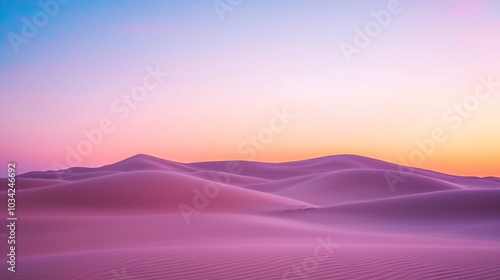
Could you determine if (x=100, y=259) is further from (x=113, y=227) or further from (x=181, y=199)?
(x=181, y=199)

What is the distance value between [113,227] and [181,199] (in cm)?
759

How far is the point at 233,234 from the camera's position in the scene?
1151 cm

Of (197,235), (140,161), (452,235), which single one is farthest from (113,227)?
(140,161)
